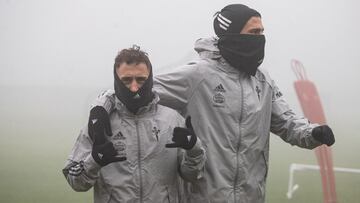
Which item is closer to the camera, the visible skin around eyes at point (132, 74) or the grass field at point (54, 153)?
the visible skin around eyes at point (132, 74)

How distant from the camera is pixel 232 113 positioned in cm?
210

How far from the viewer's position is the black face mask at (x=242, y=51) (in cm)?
214

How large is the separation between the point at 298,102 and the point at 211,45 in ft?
3.81

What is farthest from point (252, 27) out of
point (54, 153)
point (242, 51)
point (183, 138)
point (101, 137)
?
point (54, 153)

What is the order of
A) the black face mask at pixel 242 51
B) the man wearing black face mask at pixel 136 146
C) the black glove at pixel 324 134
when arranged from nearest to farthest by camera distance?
the man wearing black face mask at pixel 136 146
the black glove at pixel 324 134
the black face mask at pixel 242 51

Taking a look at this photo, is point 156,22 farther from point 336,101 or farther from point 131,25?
point 336,101

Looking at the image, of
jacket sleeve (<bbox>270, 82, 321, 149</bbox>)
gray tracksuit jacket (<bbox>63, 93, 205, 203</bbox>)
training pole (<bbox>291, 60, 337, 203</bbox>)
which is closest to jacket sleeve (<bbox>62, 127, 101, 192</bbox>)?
gray tracksuit jacket (<bbox>63, 93, 205, 203</bbox>)

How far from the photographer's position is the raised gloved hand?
1.74 metres

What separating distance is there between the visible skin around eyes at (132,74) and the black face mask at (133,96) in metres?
0.01

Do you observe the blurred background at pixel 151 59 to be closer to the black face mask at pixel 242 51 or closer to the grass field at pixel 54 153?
the grass field at pixel 54 153

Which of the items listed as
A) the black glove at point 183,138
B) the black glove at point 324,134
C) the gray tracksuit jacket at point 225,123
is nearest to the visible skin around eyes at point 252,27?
the gray tracksuit jacket at point 225,123

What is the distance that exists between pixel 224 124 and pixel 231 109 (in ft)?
0.19

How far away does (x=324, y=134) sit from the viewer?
6.70ft

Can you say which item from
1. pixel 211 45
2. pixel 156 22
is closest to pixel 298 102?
pixel 156 22
